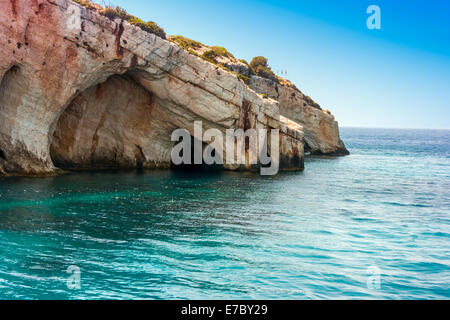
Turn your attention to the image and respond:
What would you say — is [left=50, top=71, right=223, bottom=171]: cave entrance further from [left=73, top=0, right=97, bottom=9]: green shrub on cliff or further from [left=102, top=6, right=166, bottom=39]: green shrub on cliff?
[left=73, top=0, right=97, bottom=9]: green shrub on cliff

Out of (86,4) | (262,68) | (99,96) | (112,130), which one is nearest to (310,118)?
→ (262,68)

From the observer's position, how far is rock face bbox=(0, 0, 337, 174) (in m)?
30.0

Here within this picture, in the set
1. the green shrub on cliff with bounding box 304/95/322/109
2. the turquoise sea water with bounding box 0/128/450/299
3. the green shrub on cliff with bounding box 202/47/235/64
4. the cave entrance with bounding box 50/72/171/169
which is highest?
the green shrub on cliff with bounding box 202/47/235/64

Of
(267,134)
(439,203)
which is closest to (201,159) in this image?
(267,134)

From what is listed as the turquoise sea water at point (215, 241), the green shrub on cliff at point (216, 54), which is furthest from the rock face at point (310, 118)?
the turquoise sea water at point (215, 241)

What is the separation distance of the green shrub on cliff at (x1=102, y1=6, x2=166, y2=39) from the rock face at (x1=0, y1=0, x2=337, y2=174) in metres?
0.80

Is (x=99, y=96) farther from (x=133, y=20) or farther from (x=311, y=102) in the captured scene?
→ (x=311, y=102)

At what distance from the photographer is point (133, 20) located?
3478 centimetres

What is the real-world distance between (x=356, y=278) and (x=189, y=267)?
592cm

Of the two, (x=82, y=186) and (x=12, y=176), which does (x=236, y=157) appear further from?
(x=12, y=176)

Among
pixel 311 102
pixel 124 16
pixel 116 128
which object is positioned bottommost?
pixel 116 128

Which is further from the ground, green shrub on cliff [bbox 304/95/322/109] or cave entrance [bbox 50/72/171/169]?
green shrub on cliff [bbox 304/95/322/109]

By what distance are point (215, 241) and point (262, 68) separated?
53.0m

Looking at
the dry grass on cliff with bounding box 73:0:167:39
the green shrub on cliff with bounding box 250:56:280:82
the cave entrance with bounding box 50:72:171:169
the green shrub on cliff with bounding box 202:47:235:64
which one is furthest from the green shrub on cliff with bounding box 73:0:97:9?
the green shrub on cliff with bounding box 250:56:280:82
